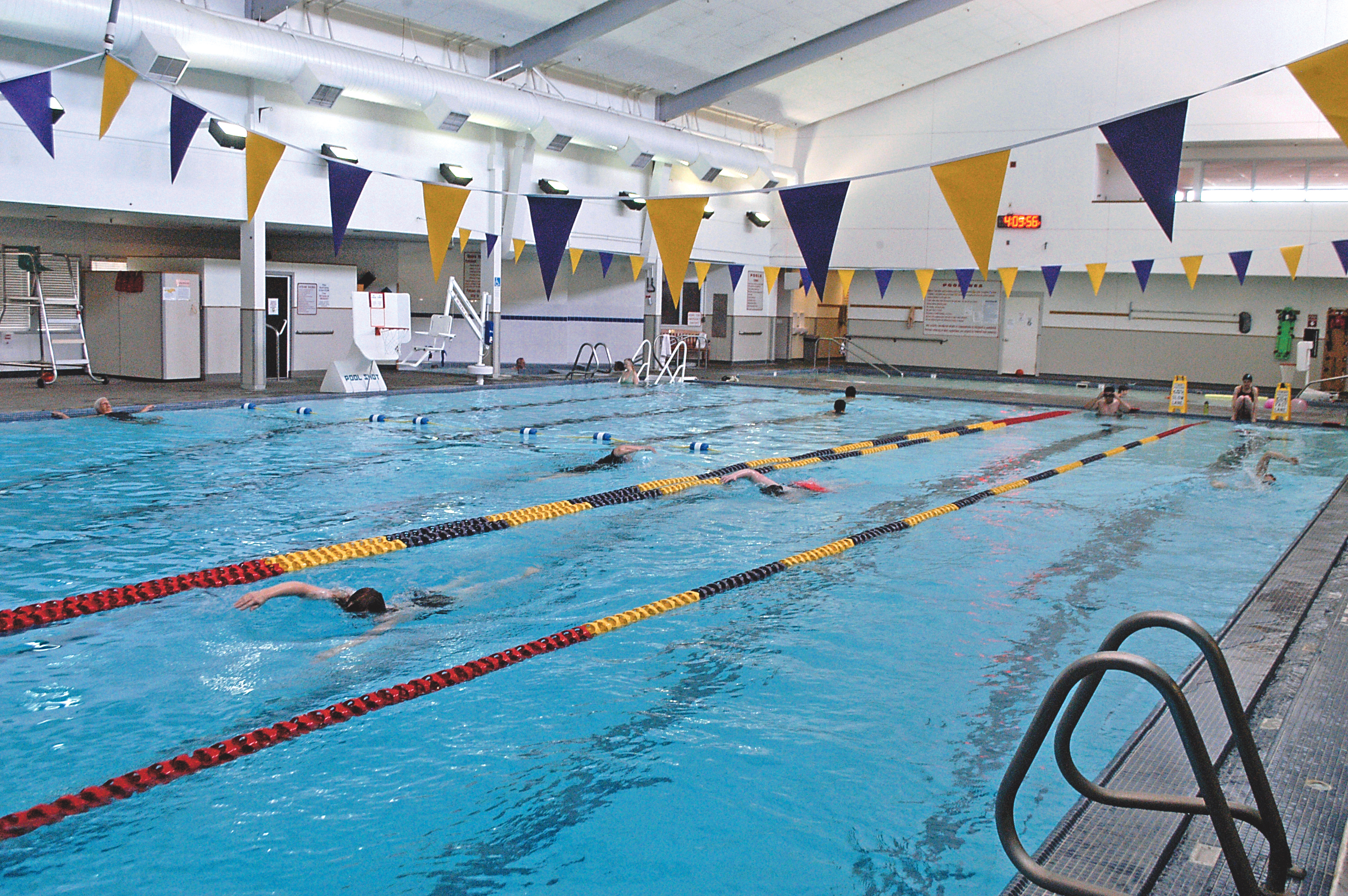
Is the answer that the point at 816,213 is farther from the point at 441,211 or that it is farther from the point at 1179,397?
the point at 1179,397

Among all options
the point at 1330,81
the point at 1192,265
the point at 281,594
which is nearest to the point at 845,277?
the point at 1192,265

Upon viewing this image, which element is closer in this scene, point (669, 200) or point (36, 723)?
point (36, 723)

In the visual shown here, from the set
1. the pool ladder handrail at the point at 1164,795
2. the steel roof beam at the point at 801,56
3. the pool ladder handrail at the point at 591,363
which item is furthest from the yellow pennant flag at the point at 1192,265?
the pool ladder handrail at the point at 1164,795

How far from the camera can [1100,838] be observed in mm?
2602

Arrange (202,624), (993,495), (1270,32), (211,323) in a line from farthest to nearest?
1. (1270,32)
2. (211,323)
3. (993,495)
4. (202,624)

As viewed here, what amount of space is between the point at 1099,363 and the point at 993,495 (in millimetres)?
16033

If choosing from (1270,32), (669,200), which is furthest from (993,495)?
(1270,32)

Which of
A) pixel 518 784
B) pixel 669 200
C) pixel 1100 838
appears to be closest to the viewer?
pixel 1100 838

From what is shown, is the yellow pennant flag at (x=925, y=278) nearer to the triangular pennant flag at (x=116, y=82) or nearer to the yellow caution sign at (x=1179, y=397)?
the yellow caution sign at (x=1179, y=397)

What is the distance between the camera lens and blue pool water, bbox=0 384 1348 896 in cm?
291

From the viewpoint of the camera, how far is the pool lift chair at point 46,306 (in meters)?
13.9

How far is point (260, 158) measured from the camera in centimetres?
997

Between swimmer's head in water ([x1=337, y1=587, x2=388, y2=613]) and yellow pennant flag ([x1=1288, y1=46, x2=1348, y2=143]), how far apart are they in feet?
17.9

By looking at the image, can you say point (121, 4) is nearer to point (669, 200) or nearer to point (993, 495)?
point (669, 200)
